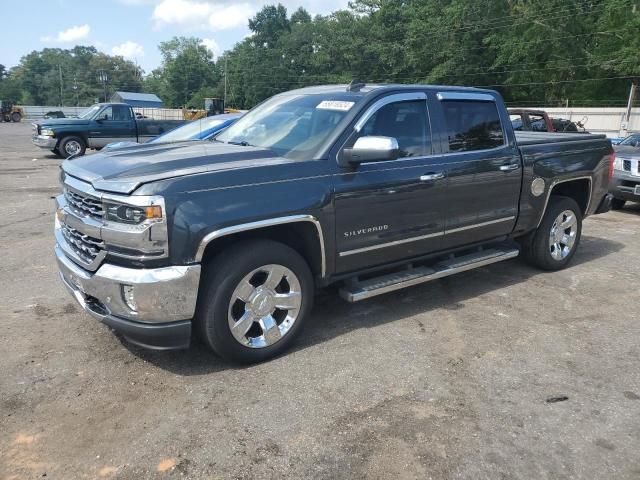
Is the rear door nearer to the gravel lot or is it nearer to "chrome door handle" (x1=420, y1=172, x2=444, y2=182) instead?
"chrome door handle" (x1=420, y1=172, x2=444, y2=182)

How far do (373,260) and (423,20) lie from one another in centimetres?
6005

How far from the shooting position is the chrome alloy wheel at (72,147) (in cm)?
1709

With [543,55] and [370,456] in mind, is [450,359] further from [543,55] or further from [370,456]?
[543,55]

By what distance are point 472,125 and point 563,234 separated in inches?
79.8

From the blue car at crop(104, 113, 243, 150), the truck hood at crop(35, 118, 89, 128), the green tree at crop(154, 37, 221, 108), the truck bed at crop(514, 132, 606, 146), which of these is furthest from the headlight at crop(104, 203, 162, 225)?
the green tree at crop(154, 37, 221, 108)

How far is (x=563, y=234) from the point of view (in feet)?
20.1

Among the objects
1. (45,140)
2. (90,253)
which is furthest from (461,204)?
(45,140)

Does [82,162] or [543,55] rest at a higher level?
[543,55]

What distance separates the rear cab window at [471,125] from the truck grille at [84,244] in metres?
3.05

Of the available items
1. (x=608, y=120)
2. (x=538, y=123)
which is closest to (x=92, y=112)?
(x=538, y=123)

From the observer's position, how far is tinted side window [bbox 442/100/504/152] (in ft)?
15.9

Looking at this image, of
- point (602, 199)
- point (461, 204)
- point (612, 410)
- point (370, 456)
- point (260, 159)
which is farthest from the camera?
point (602, 199)

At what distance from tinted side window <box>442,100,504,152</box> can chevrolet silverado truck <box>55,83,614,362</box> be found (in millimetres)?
15

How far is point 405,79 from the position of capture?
196ft
